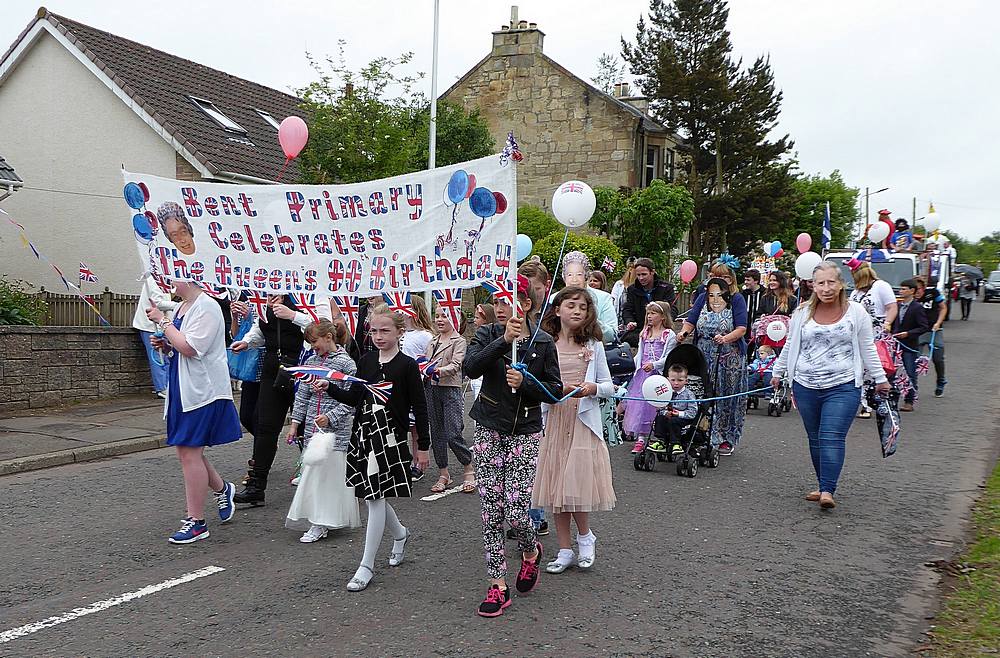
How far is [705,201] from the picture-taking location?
1469 inches

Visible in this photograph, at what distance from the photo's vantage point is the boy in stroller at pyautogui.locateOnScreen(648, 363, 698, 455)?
8375 millimetres

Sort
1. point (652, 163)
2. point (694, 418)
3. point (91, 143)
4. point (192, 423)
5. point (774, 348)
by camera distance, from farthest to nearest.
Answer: point (652, 163)
point (91, 143)
point (774, 348)
point (694, 418)
point (192, 423)

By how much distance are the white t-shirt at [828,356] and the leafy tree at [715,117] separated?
30.7m

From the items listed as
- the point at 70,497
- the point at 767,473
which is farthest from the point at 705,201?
the point at 70,497

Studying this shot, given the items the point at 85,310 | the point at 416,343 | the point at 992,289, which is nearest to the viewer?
the point at 416,343

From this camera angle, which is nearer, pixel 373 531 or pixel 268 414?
pixel 373 531

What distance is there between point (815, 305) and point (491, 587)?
399 centimetres

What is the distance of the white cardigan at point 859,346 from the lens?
6930mm

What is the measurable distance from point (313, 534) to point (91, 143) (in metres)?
16.2

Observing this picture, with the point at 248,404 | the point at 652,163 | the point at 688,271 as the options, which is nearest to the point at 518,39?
the point at 652,163

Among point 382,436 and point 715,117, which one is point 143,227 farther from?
point 715,117

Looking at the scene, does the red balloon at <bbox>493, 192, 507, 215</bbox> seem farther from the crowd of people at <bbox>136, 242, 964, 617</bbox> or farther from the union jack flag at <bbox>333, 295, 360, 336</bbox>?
the union jack flag at <bbox>333, 295, 360, 336</bbox>

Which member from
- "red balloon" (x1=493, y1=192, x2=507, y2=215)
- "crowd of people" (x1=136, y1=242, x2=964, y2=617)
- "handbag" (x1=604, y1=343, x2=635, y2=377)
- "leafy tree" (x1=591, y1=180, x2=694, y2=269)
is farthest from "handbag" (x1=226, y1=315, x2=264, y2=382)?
"leafy tree" (x1=591, y1=180, x2=694, y2=269)

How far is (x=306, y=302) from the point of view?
6496 millimetres
